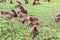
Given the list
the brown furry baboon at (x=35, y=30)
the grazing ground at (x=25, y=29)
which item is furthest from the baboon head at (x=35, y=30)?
the grazing ground at (x=25, y=29)

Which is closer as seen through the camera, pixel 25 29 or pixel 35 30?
pixel 35 30

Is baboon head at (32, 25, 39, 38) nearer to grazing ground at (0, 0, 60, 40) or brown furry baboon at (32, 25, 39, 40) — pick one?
brown furry baboon at (32, 25, 39, 40)

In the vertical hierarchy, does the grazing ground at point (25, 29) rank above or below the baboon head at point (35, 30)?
below

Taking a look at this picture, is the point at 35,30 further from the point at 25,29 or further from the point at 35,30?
the point at 25,29

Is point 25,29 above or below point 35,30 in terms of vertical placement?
below

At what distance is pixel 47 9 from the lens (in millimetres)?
10734

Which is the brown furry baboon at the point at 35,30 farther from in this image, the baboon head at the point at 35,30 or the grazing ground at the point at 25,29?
the grazing ground at the point at 25,29

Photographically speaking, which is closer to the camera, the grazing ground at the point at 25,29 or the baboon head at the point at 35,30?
the baboon head at the point at 35,30

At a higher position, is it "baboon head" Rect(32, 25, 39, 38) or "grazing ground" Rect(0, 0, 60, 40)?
"baboon head" Rect(32, 25, 39, 38)

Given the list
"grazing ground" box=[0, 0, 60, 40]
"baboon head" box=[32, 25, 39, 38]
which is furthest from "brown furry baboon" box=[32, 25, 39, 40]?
"grazing ground" box=[0, 0, 60, 40]

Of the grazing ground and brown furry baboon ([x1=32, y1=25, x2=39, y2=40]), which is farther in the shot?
the grazing ground

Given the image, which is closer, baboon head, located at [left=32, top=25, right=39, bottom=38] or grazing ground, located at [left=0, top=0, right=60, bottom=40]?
baboon head, located at [left=32, top=25, right=39, bottom=38]

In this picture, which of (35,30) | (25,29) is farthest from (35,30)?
(25,29)

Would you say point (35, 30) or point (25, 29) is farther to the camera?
point (25, 29)
